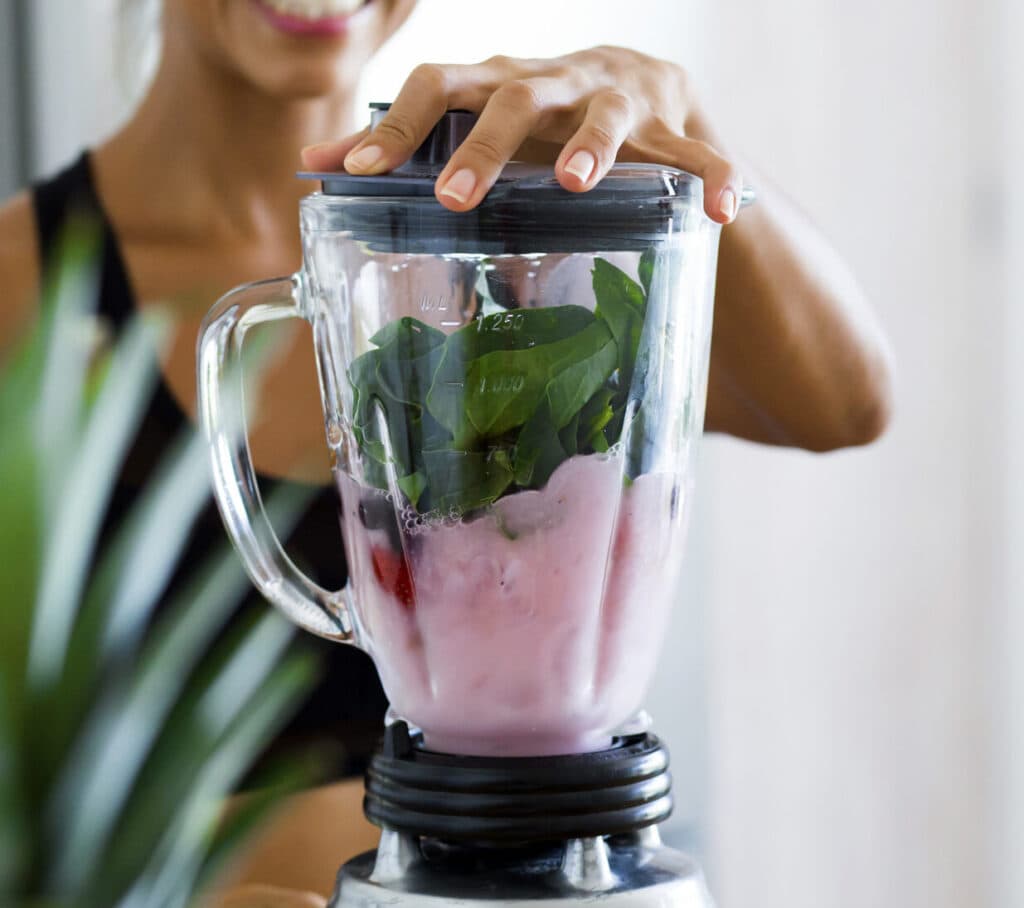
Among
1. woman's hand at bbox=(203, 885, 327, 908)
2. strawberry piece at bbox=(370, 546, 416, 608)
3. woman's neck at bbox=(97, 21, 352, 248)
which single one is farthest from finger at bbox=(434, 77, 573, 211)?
woman's neck at bbox=(97, 21, 352, 248)

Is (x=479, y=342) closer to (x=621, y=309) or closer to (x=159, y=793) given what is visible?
(x=621, y=309)

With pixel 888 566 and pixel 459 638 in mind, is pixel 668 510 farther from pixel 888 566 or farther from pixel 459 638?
pixel 888 566

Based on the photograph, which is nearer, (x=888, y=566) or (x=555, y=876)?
(x=555, y=876)

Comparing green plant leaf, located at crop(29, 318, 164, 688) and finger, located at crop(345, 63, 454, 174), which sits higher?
finger, located at crop(345, 63, 454, 174)

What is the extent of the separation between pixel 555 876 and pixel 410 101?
258 mm

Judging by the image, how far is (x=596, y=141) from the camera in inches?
15.8

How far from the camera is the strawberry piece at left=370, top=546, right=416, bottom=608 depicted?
1.40 feet

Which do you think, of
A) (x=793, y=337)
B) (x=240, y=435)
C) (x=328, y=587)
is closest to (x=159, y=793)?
(x=240, y=435)

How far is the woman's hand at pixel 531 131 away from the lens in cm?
39

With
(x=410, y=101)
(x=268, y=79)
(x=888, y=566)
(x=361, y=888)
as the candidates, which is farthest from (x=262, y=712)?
(x=888, y=566)

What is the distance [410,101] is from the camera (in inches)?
16.6

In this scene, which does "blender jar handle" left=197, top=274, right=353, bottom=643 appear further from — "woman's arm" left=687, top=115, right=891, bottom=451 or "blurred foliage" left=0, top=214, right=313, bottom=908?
"woman's arm" left=687, top=115, right=891, bottom=451

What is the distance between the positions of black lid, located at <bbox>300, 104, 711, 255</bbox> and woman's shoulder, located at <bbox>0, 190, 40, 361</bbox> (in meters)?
0.75

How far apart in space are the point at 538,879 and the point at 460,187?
0.22 m
